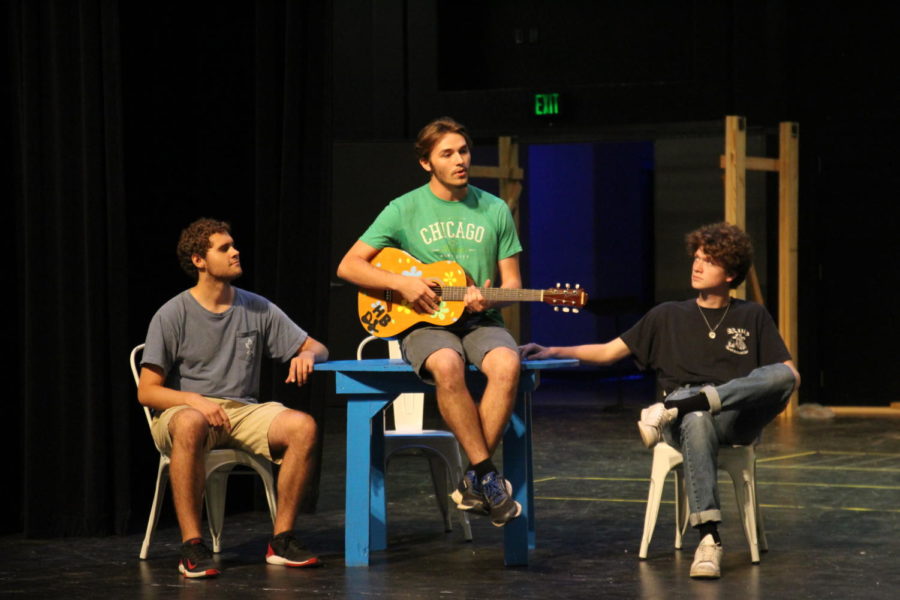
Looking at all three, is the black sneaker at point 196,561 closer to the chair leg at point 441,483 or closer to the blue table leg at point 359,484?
the blue table leg at point 359,484

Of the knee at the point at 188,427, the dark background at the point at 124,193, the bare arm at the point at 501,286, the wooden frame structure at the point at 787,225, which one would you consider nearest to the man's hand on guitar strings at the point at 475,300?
the bare arm at the point at 501,286

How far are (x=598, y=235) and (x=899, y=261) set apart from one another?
3.70 m

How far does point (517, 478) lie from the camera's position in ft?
15.5

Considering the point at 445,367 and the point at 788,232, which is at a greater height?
the point at 788,232

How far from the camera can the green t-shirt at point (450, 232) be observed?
483cm

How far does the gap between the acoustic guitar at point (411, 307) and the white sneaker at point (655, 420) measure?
431mm

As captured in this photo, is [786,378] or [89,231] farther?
[89,231]

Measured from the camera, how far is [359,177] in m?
11.4

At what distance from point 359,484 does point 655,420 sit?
3.32 ft

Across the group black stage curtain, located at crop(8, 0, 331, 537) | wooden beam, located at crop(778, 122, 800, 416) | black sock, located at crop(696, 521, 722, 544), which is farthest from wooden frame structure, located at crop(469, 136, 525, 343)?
black sock, located at crop(696, 521, 722, 544)

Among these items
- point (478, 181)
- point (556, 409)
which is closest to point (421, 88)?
point (478, 181)

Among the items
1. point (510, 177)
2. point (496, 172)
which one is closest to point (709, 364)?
point (496, 172)

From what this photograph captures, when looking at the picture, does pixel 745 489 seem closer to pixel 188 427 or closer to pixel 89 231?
pixel 188 427

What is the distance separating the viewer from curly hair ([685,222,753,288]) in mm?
4750
